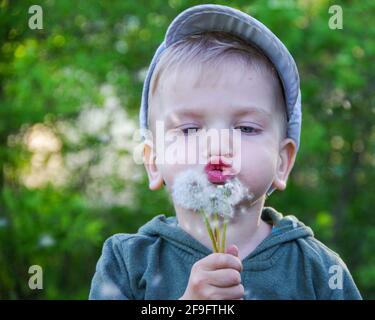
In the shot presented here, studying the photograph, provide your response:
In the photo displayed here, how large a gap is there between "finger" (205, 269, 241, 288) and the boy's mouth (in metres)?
0.20

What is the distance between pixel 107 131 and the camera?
13.2 ft

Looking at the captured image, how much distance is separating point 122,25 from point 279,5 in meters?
0.94

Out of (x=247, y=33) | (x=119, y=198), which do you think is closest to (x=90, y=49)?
(x=119, y=198)

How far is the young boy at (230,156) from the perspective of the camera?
156cm

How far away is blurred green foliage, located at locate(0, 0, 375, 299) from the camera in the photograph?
11.9 ft

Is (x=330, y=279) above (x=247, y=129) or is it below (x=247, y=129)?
below

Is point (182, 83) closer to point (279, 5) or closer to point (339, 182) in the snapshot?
point (279, 5)

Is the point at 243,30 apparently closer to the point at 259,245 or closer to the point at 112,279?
the point at 259,245

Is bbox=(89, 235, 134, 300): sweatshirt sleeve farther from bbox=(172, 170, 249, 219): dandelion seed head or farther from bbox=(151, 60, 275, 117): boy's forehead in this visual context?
bbox=(151, 60, 275, 117): boy's forehead

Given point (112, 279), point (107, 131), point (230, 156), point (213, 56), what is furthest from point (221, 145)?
point (107, 131)

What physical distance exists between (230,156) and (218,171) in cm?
5

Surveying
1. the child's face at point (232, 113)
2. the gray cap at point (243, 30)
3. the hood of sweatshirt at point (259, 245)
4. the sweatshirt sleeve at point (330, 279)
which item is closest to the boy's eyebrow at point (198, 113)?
the child's face at point (232, 113)

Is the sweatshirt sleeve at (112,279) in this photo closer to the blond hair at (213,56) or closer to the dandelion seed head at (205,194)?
the dandelion seed head at (205,194)
